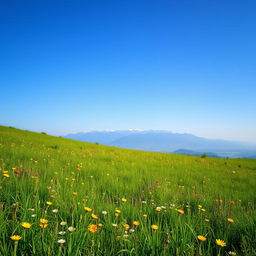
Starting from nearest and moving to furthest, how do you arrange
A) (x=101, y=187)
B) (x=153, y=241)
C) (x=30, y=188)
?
(x=153, y=241) → (x=30, y=188) → (x=101, y=187)

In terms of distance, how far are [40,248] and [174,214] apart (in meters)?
2.02

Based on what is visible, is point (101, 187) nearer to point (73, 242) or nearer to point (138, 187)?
point (138, 187)

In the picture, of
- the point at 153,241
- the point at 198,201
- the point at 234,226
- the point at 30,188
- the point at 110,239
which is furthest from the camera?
the point at 198,201

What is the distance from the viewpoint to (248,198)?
17.3 ft

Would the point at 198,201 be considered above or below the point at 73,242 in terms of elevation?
below

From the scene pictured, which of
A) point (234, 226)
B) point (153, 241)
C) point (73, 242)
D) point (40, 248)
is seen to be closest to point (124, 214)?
point (153, 241)

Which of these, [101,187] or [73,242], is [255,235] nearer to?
[73,242]

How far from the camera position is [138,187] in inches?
209

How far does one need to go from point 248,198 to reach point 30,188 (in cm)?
608

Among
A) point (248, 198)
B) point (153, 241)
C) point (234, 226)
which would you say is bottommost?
point (248, 198)

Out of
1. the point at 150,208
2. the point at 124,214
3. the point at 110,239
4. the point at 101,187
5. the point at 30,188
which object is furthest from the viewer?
the point at 101,187

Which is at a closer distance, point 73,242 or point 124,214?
point 73,242

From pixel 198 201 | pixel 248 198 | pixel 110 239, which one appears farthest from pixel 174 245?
pixel 248 198

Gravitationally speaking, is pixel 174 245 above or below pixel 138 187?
above
